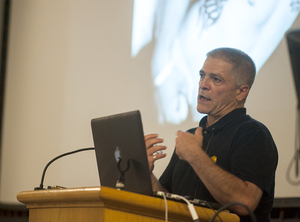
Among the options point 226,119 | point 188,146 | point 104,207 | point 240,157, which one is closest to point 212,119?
point 226,119

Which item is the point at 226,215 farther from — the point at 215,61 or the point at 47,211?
the point at 215,61

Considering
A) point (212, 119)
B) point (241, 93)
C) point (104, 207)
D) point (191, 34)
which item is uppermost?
point (191, 34)

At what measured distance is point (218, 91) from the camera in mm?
1804

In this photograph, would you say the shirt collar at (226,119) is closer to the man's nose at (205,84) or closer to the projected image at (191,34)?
the man's nose at (205,84)

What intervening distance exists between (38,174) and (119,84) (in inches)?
42.8

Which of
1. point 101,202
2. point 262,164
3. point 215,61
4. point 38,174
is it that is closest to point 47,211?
point 101,202

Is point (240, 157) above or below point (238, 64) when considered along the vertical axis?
below

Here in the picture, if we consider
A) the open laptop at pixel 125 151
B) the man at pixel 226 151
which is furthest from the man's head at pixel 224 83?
the open laptop at pixel 125 151

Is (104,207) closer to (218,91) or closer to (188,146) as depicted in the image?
(188,146)

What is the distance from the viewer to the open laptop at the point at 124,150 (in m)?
1.14

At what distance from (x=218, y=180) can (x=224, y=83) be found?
63 centimetres

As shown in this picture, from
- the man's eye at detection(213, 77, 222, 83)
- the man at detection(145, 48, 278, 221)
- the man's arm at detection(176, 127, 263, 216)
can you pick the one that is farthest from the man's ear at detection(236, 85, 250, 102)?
the man's arm at detection(176, 127, 263, 216)

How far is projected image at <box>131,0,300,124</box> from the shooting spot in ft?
7.13

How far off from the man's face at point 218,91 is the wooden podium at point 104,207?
69cm
